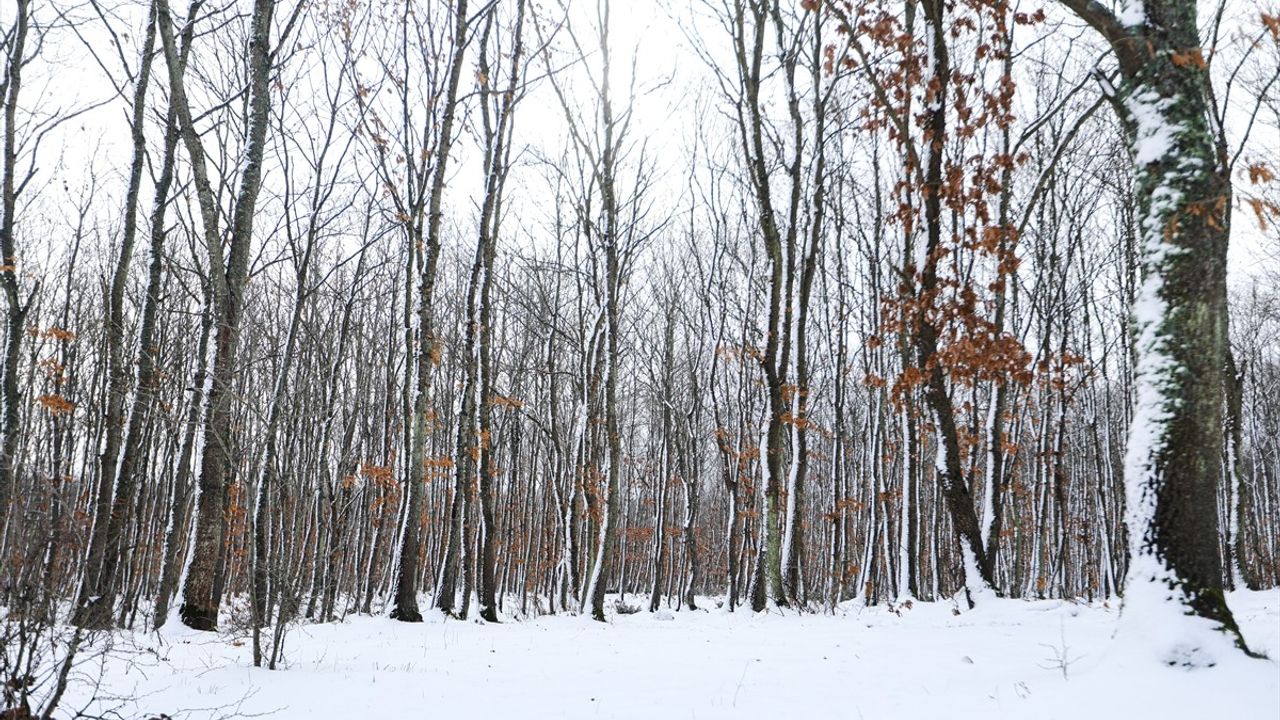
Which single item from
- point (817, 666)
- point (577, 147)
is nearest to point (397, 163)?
point (577, 147)

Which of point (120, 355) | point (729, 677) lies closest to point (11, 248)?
point (120, 355)

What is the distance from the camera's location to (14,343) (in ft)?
28.6

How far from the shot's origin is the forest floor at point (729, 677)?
10.6 feet

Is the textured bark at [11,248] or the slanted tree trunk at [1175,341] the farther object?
the textured bark at [11,248]

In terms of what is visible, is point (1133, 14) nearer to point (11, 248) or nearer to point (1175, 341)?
point (1175, 341)

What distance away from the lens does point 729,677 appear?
4.90 meters

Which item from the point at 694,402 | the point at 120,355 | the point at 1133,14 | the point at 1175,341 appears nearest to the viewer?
the point at 1175,341

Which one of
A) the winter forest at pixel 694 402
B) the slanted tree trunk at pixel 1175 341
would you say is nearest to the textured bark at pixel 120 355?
the winter forest at pixel 694 402

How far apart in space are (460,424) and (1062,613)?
8.76 metres

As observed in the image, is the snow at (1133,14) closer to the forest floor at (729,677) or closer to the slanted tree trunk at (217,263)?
the forest floor at (729,677)

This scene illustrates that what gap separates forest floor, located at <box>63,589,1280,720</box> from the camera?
3221mm

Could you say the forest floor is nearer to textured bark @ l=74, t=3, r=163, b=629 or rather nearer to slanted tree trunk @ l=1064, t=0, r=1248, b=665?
slanted tree trunk @ l=1064, t=0, r=1248, b=665

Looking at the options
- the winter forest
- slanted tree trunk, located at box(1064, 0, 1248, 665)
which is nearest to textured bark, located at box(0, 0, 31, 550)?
the winter forest

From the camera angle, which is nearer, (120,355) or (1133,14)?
(1133,14)
